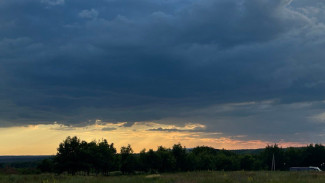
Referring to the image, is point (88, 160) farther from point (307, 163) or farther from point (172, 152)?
point (307, 163)

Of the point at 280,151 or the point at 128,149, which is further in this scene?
the point at 280,151

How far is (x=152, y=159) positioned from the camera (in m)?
90.0

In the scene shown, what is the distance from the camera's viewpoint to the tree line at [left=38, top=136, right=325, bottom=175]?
71.7 m

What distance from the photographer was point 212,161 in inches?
4134

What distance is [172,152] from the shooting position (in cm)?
9500

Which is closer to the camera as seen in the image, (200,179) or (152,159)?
(200,179)

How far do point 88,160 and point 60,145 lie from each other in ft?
23.3

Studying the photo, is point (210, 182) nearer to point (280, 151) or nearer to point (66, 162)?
point (66, 162)

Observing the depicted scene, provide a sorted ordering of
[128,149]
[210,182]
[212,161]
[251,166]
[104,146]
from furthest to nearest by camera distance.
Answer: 1. [251,166]
2. [212,161]
3. [128,149]
4. [104,146]
5. [210,182]

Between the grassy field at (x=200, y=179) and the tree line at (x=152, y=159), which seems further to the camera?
the tree line at (x=152, y=159)

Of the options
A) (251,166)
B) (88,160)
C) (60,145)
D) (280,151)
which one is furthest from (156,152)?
(280,151)

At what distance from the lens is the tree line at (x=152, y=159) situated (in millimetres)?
71688

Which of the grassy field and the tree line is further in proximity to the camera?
the tree line

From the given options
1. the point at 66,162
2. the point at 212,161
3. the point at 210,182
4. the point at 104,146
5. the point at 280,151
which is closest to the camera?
the point at 210,182
